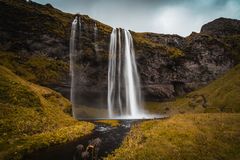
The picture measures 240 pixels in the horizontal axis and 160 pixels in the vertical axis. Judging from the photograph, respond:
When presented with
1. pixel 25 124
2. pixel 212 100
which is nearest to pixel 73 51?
pixel 212 100

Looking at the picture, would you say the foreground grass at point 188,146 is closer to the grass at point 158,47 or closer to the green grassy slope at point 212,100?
the green grassy slope at point 212,100

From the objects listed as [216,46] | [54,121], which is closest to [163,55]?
[216,46]

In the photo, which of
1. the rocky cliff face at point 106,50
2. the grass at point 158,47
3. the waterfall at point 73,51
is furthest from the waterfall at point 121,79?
the waterfall at point 73,51

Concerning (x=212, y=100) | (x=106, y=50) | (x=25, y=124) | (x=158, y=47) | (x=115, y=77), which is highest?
(x=158, y=47)

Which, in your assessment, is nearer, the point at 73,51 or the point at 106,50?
the point at 73,51

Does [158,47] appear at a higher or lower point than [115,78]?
higher

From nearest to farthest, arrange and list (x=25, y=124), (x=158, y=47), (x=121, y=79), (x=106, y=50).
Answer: (x=25, y=124) → (x=106, y=50) → (x=121, y=79) → (x=158, y=47)

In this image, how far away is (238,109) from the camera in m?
70.2

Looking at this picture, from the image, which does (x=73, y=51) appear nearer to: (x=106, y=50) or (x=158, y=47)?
(x=106, y=50)

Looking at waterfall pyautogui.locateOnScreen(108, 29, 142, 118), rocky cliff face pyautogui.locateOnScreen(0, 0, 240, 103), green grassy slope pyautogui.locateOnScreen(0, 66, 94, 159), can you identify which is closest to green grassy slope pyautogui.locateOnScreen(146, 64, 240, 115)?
rocky cliff face pyautogui.locateOnScreen(0, 0, 240, 103)

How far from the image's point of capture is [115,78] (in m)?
103

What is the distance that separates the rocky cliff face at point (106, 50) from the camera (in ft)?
319

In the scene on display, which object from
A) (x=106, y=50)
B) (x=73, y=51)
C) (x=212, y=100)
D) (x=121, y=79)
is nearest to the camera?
(x=212, y=100)

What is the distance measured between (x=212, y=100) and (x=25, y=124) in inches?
2909
